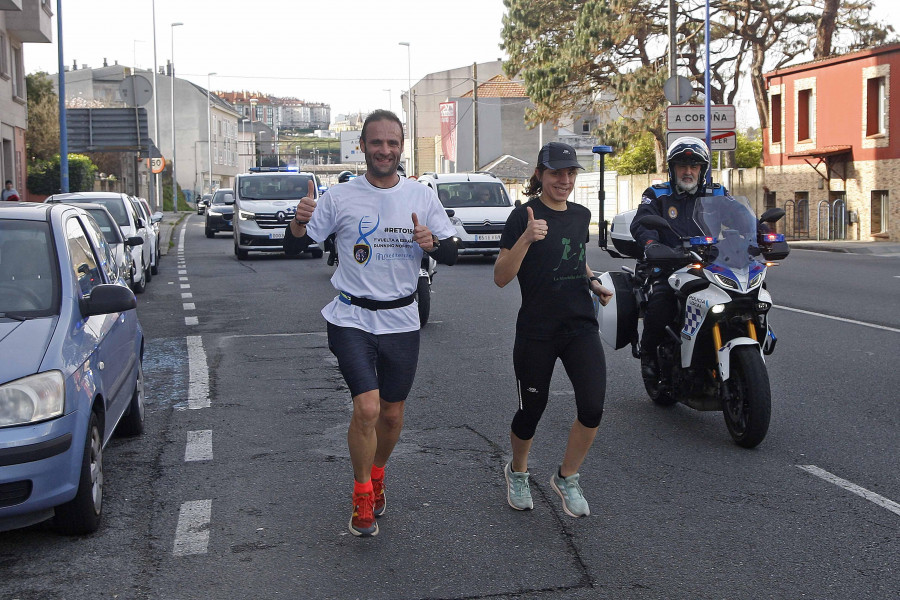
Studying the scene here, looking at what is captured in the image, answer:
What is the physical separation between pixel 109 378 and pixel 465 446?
2110 millimetres

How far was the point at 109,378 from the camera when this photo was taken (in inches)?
214

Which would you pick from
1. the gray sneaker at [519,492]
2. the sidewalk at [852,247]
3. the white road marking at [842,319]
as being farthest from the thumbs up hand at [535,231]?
the sidewalk at [852,247]

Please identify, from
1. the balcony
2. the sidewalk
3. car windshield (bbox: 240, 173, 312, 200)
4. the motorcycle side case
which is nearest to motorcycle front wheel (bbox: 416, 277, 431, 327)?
the motorcycle side case

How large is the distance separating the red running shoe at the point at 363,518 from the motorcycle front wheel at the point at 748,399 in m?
2.42

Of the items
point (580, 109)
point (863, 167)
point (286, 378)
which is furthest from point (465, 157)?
point (286, 378)

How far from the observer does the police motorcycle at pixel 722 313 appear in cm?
612

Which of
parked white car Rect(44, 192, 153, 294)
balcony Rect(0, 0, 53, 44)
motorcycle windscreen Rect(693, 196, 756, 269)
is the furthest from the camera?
balcony Rect(0, 0, 53, 44)

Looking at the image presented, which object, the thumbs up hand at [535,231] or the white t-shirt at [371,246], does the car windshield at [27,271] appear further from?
the thumbs up hand at [535,231]

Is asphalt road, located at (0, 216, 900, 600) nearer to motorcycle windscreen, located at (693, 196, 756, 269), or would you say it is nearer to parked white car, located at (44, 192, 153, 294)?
motorcycle windscreen, located at (693, 196, 756, 269)

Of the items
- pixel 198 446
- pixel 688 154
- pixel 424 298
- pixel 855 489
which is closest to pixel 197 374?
pixel 198 446

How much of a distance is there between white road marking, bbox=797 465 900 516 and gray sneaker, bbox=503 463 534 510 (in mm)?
1635

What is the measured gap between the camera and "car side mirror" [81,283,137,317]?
205 inches

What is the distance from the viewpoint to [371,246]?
15.6 ft

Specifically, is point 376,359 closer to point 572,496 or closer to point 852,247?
point 572,496
